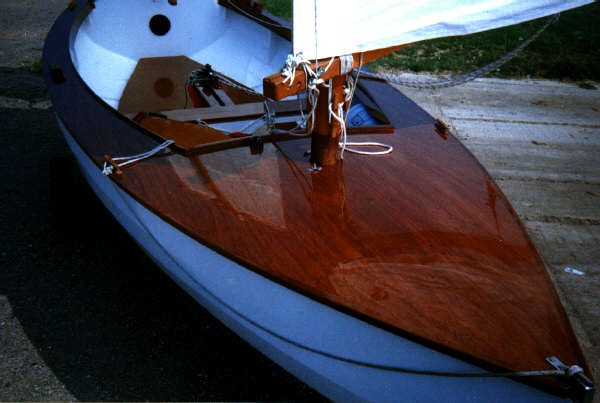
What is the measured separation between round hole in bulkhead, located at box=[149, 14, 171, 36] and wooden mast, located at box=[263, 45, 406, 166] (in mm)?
2942

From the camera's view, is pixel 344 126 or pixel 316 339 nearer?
pixel 316 339

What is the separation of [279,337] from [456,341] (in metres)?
0.65

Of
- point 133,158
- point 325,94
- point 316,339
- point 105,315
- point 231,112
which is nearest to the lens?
point 316,339

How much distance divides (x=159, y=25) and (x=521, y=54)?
5.00 m

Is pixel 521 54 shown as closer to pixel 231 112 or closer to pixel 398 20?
pixel 231 112

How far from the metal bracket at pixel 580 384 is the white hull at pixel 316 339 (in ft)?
0.22

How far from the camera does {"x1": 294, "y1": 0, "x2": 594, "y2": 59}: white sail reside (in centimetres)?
146

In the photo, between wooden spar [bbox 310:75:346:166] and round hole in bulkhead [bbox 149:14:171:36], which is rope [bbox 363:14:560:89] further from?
round hole in bulkhead [bbox 149:14:171:36]

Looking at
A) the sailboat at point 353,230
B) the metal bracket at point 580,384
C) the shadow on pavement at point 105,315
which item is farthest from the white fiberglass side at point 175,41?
the metal bracket at point 580,384

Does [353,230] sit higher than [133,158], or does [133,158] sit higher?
[133,158]

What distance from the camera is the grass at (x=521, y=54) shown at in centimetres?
570

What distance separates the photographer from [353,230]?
1.62 m

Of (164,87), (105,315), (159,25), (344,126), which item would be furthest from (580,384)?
(159,25)

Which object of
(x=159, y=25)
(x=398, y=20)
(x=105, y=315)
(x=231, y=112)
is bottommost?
(x=105, y=315)
